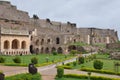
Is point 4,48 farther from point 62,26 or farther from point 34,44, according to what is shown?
point 62,26

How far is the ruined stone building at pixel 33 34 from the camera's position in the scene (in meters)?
64.1

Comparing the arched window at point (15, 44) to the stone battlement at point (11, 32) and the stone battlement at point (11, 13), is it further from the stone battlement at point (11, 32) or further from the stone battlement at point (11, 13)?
the stone battlement at point (11, 13)

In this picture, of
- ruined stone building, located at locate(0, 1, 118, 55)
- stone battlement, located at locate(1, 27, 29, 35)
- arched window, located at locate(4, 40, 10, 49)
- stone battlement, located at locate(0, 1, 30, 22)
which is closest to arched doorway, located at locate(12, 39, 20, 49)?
ruined stone building, located at locate(0, 1, 118, 55)

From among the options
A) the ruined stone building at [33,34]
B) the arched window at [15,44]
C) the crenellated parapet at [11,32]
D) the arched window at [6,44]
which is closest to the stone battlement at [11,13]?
the ruined stone building at [33,34]

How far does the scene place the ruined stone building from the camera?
6406cm

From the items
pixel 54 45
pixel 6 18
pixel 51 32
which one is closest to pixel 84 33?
pixel 51 32

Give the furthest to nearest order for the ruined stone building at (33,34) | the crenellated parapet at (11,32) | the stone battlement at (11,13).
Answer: the stone battlement at (11,13), the ruined stone building at (33,34), the crenellated parapet at (11,32)

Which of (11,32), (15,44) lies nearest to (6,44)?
(11,32)

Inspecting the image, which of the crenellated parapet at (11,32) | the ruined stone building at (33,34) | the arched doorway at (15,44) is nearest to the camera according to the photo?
the crenellated parapet at (11,32)

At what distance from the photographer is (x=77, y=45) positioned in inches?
3209

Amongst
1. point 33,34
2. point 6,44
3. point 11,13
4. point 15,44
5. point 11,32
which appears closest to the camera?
point 11,32

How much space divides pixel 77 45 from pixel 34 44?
1245cm

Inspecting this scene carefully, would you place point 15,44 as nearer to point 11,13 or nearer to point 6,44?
point 6,44

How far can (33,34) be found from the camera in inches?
3054
